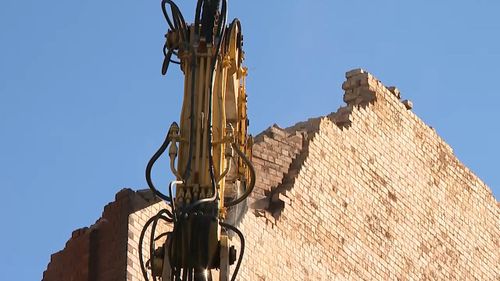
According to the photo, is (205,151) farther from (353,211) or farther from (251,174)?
(353,211)

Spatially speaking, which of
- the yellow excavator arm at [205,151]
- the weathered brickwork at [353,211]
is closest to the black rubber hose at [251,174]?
the yellow excavator arm at [205,151]

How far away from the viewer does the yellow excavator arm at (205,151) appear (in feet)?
43.4

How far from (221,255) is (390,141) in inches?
646

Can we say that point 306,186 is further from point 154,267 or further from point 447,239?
point 154,267

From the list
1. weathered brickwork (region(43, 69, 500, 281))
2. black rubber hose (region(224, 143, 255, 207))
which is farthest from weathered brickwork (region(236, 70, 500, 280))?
black rubber hose (region(224, 143, 255, 207))

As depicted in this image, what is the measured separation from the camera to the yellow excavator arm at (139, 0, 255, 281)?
43.4ft

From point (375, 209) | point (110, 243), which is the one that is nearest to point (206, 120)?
point (110, 243)

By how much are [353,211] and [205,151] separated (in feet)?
47.6

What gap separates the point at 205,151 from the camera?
44.4ft

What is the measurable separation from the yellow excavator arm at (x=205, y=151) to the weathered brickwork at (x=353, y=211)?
A: 27.8 ft

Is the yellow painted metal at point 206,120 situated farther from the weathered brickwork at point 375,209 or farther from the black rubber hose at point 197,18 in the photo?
the weathered brickwork at point 375,209

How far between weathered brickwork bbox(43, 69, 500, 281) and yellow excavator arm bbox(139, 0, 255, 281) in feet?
27.8

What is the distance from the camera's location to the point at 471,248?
30.8 m

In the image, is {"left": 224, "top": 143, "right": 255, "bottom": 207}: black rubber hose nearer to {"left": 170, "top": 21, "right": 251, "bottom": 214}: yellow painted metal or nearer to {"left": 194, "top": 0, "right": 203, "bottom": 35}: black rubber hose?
{"left": 170, "top": 21, "right": 251, "bottom": 214}: yellow painted metal
